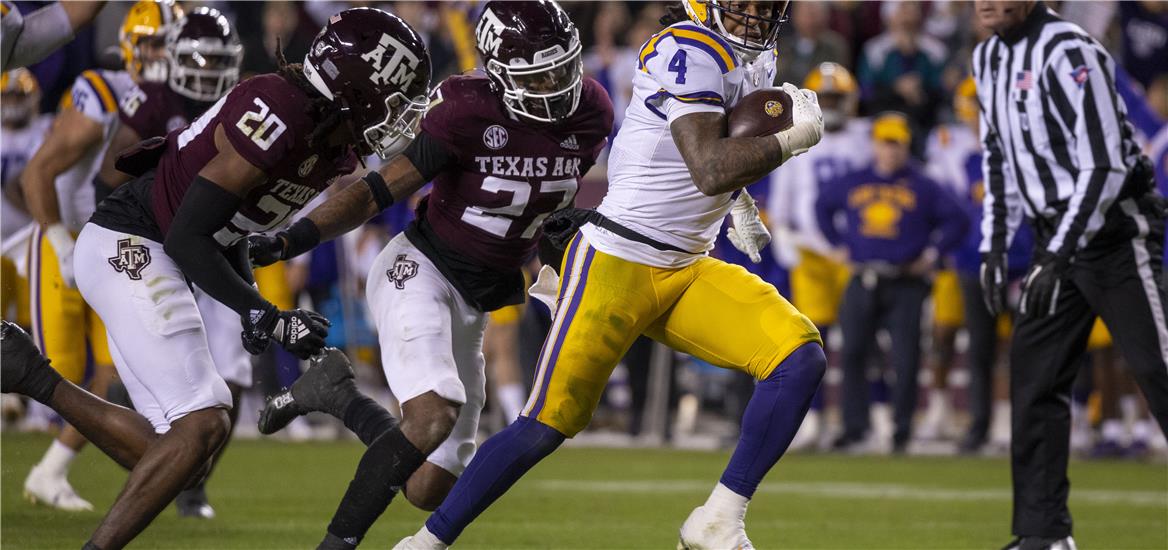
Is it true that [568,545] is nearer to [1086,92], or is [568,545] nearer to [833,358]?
[1086,92]

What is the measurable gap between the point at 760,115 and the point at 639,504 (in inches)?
121

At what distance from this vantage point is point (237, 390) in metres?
6.11

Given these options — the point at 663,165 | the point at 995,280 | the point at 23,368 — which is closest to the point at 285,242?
the point at 23,368

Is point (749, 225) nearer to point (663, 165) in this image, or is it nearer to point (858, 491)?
point (663, 165)

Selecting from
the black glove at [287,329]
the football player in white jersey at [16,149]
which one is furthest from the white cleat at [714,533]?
the football player in white jersey at [16,149]

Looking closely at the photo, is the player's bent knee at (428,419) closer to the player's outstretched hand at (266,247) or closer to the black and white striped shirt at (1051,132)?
the player's outstretched hand at (266,247)

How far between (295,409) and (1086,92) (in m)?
2.78

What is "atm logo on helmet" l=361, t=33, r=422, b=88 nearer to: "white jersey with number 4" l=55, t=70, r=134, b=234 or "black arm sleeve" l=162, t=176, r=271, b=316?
"black arm sleeve" l=162, t=176, r=271, b=316

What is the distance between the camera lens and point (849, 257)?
10.1 meters

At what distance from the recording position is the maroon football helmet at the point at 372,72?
14.9 ft

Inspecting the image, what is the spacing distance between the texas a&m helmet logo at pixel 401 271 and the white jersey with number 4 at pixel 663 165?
712 millimetres

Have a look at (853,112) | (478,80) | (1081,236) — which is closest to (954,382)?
(853,112)

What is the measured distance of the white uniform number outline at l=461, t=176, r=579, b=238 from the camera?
198 inches

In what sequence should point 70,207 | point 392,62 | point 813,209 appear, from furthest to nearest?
point 813,209, point 70,207, point 392,62
